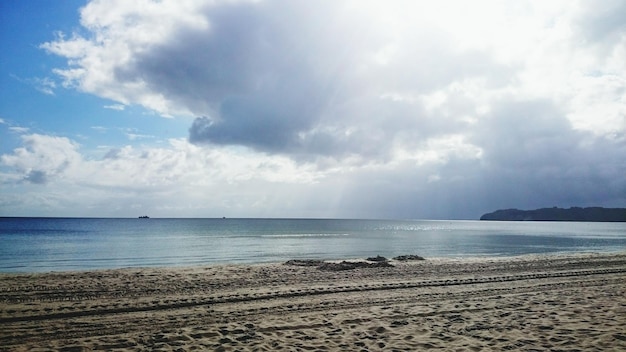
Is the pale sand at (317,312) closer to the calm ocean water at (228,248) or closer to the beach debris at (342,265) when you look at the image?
the beach debris at (342,265)

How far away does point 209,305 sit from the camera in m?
11.6

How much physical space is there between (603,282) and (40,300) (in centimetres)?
2020

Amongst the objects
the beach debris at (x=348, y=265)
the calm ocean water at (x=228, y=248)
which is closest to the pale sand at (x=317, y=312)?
the beach debris at (x=348, y=265)

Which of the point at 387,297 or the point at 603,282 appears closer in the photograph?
the point at 387,297

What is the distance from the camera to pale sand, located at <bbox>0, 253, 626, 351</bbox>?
25.4 ft

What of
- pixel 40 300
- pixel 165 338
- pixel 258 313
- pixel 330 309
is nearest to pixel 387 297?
pixel 330 309

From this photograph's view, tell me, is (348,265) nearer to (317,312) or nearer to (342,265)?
(342,265)

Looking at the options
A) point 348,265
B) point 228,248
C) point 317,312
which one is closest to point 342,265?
point 348,265

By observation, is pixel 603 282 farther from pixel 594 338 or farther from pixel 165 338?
pixel 165 338

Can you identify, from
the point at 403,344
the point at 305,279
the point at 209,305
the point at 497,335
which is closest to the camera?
the point at 403,344

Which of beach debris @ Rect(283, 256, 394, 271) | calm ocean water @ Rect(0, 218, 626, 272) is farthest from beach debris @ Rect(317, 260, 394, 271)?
calm ocean water @ Rect(0, 218, 626, 272)

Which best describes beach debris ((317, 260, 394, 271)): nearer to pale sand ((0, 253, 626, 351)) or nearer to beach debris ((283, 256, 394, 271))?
beach debris ((283, 256, 394, 271))

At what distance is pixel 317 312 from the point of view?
1045 centimetres

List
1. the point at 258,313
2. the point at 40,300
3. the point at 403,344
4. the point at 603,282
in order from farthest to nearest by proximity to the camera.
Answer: the point at 603,282
the point at 40,300
the point at 258,313
the point at 403,344
